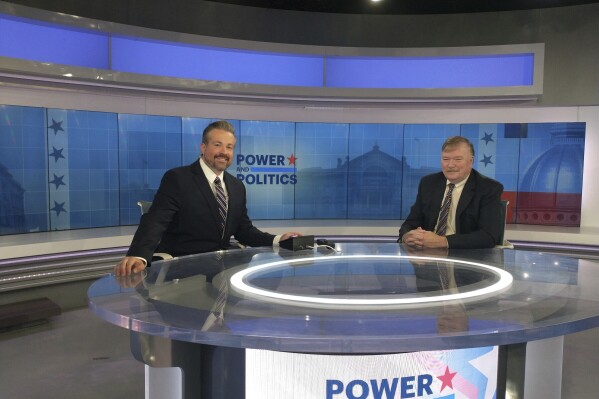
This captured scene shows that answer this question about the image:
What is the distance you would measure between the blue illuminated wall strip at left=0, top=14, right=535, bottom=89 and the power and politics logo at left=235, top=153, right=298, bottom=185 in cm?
112

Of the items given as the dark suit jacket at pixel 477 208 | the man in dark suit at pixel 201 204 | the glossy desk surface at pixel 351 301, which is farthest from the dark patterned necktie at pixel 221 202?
the dark suit jacket at pixel 477 208

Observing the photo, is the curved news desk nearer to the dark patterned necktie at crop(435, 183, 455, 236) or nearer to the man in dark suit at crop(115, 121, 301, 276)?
the man in dark suit at crop(115, 121, 301, 276)

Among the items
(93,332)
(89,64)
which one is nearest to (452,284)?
(93,332)

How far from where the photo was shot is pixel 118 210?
5699 millimetres

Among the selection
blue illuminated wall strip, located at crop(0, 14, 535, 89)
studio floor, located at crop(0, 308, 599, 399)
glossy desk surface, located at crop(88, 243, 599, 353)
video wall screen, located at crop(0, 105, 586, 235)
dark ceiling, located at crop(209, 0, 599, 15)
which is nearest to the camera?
glossy desk surface, located at crop(88, 243, 599, 353)

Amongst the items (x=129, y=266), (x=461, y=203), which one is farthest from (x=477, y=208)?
(x=129, y=266)

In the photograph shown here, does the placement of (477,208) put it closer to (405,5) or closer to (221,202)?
(221,202)

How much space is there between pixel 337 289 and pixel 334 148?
4.69 metres

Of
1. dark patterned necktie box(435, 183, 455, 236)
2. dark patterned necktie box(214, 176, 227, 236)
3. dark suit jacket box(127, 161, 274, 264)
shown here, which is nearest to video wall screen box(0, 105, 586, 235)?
dark suit jacket box(127, 161, 274, 264)

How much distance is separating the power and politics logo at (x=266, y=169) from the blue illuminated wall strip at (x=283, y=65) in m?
1.12

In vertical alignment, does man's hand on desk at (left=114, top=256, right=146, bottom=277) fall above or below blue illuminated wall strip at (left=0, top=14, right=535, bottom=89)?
below

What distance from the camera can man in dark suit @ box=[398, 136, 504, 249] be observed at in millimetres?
3148

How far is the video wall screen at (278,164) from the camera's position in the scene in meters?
5.09

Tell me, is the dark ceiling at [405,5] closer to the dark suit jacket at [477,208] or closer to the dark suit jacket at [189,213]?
the dark suit jacket at [477,208]
